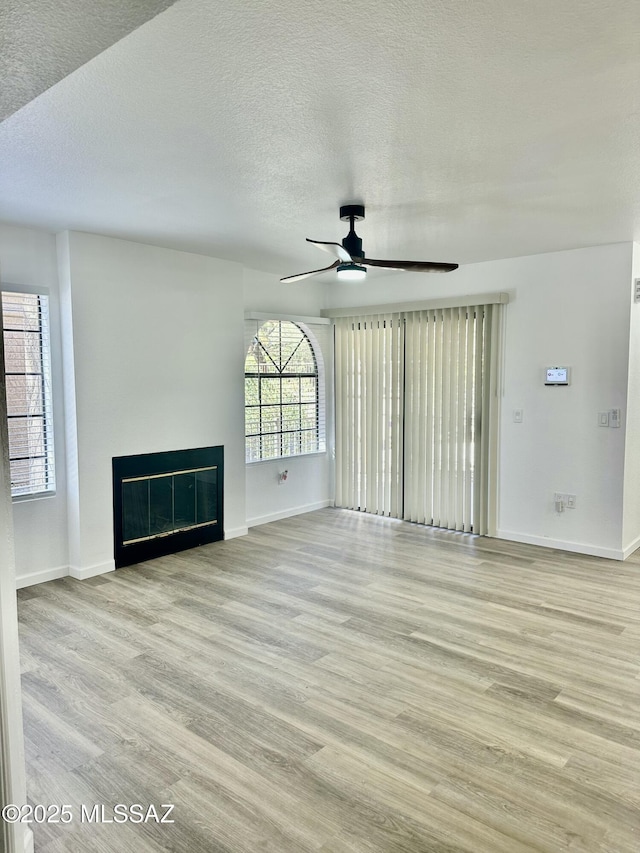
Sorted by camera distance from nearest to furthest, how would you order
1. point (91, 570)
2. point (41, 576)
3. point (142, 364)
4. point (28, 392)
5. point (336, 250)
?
point (336, 250) → point (28, 392) → point (41, 576) → point (91, 570) → point (142, 364)

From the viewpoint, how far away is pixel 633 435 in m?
4.83

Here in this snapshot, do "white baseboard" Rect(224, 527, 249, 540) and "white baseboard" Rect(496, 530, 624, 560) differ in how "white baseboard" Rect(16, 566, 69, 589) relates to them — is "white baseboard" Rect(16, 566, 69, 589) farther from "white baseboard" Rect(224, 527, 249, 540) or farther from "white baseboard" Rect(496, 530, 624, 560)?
"white baseboard" Rect(496, 530, 624, 560)

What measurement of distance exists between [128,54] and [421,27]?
3.08 ft

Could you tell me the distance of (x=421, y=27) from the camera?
5.68 ft

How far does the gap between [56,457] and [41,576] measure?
90cm

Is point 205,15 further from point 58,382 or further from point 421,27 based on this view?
point 58,382

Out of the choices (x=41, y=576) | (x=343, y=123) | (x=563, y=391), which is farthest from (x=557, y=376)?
(x=41, y=576)

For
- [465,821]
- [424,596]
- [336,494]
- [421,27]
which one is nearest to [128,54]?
[421,27]

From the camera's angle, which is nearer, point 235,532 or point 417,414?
point 235,532

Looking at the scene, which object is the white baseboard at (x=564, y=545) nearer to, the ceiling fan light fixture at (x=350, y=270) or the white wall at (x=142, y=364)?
the white wall at (x=142, y=364)

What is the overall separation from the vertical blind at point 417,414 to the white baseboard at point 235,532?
1.47 metres

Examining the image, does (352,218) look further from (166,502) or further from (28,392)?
(166,502)

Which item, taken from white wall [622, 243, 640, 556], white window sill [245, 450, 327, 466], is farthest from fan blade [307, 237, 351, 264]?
white window sill [245, 450, 327, 466]

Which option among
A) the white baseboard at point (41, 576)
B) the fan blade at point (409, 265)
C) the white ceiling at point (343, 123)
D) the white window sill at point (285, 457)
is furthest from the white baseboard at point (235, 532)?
the fan blade at point (409, 265)
